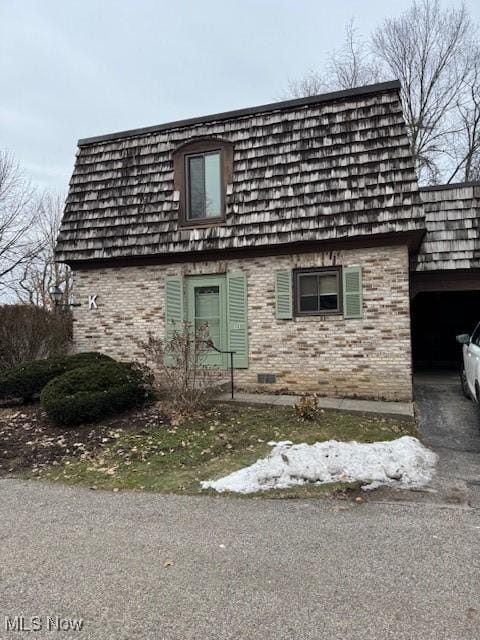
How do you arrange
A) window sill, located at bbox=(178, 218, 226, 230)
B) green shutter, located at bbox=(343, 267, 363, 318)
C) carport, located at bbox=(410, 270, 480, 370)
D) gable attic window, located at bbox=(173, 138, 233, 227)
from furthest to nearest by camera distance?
1. carport, located at bbox=(410, 270, 480, 370)
2. gable attic window, located at bbox=(173, 138, 233, 227)
3. window sill, located at bbox=(178, 218, 226, 230)
4. green shutter, located at bbox=(343, 267, 363, 318)

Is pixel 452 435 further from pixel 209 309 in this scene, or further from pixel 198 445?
pixel 209 309

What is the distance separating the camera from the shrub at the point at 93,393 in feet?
23.6

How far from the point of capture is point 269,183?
9469 millimetres

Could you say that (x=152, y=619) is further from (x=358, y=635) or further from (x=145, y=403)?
(x=145, y=403)

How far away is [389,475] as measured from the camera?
512 cm

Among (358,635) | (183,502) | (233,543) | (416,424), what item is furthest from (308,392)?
(358,635)

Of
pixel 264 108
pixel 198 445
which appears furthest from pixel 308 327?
pixel 264 108

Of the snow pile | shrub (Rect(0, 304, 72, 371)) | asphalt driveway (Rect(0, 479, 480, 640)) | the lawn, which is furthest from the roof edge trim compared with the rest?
asphalt driveway (Rect(0, 479, 480, 640))

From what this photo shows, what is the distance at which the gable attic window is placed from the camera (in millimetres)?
9930

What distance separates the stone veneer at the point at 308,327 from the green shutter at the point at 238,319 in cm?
12

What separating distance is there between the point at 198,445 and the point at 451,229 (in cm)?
726

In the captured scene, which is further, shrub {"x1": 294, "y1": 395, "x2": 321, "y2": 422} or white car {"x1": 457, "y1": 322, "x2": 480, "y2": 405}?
shrub {"x1": 294, "y1": 395, "x2": 321, "y2": 422}

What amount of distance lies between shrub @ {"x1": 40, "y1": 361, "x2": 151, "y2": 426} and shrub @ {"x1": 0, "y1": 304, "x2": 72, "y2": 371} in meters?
3.22

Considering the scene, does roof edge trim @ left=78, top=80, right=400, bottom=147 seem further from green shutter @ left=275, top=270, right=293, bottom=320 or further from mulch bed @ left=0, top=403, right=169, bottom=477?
mulch bed @ left=0, top=403, right=169, bottom=477
